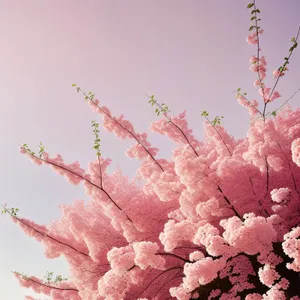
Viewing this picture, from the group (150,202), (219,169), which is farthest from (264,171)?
(150,202)

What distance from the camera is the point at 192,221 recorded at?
512 centimetres

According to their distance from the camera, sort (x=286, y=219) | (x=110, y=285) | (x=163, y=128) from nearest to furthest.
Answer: (x=110, y=285) < (x=286, y=219) < (x=163, y=128)

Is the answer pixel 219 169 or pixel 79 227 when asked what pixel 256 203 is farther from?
pixel 79 227

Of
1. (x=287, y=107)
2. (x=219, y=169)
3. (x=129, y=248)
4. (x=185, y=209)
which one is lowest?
(x=129, y=248)

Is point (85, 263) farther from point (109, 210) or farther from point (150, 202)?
point (150, 202)

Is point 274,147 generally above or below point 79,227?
below

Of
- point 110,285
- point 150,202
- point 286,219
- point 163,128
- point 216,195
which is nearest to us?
point 110,285

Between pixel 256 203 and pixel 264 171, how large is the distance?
2.15ft

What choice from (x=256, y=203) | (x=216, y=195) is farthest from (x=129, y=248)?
(x=256, y=203)

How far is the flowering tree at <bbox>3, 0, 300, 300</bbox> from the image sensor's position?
13.5 ft

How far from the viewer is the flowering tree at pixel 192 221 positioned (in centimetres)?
411

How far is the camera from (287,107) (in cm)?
795

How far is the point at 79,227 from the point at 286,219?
450 cm

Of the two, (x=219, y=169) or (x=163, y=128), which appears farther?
(x=163, y=128)
